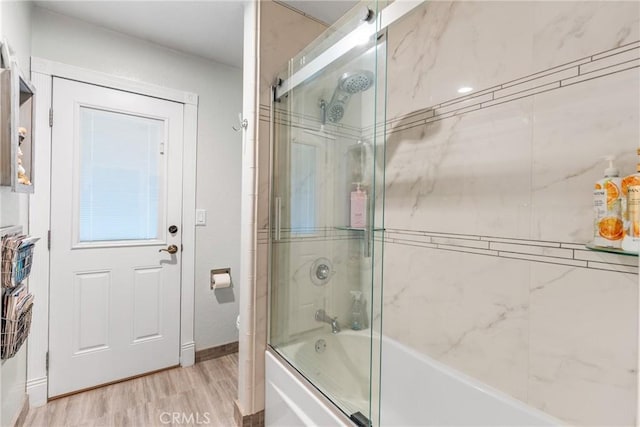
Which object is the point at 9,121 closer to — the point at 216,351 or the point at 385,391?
the point at 216,351

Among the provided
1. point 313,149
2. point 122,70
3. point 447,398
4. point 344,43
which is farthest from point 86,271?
point 447,398

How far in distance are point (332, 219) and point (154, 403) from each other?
1594mm

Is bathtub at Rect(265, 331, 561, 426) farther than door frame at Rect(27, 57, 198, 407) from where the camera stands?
No

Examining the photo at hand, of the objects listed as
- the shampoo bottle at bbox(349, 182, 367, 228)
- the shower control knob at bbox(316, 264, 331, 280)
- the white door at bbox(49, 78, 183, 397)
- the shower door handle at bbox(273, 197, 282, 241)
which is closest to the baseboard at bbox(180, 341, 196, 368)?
the white door at bbox(49, 78, 183, 397)

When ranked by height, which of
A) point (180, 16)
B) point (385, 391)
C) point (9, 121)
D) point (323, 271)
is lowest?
point (385, 391)

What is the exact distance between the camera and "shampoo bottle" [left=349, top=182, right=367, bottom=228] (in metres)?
1.20

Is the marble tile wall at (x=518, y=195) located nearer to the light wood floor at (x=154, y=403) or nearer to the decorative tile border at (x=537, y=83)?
the decorative tile border at (x=537, y=83)

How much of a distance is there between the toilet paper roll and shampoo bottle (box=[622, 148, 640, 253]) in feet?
7.06

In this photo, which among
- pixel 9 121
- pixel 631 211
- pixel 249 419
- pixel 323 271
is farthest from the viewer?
pixel 249 419

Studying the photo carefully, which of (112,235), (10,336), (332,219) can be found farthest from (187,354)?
(332,219)

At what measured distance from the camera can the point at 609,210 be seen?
2.70 ft

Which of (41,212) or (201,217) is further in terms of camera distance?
(201,217)

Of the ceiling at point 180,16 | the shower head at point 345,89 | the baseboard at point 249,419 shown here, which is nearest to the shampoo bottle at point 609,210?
the shower head at point 345,89

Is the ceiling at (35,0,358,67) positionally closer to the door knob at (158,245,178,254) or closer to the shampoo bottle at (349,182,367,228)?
the shampoo bottle at (349,182,367,228)
